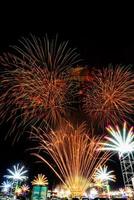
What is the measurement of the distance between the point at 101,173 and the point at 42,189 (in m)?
52.9

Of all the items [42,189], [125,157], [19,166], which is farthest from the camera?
[19,166]

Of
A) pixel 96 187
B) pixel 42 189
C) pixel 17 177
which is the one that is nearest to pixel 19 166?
pixel 17 177

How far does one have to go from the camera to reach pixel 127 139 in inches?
957

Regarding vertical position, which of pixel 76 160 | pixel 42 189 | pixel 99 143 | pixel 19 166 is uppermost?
pixel 19 166

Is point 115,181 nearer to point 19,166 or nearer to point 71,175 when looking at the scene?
point 19,166

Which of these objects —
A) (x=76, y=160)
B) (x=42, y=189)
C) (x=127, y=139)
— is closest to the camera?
(x=42, y=189)

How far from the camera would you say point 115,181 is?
259 feet

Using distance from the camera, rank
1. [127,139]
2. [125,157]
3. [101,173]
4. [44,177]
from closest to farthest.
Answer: [127,139]
[125,157]
[101,173]
[44,177]

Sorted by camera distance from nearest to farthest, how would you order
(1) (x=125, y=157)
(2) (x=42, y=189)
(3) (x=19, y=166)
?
1. (2) (x=42, y=189)
2. (1) (x=125, y=157)
3. (3) (x=19, y=166)

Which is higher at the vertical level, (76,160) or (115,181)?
(115,181)

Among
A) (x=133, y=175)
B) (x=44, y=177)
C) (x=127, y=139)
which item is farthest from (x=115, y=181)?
(x=127, y=139)

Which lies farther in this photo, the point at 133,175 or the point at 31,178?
the point at 31,178

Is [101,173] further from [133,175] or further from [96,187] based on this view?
[133,175]

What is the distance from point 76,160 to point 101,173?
4565cm
